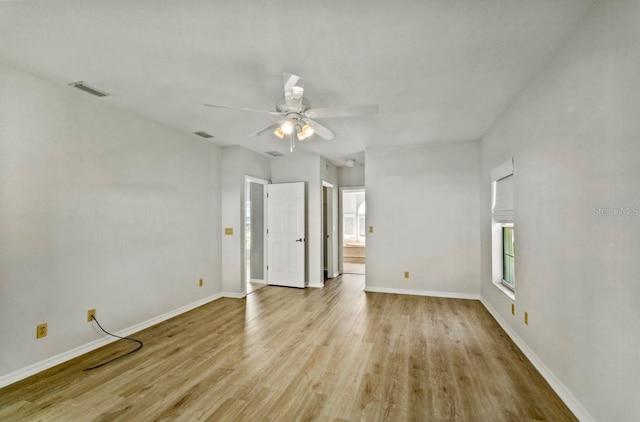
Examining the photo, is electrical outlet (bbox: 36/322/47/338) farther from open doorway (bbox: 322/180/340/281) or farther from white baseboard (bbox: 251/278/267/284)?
open doorway (bbox: 322/180/340/281)

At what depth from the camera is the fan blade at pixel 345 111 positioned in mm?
2281

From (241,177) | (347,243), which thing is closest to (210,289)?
(241,177)

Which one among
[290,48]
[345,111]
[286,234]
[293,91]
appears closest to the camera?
[290,48]

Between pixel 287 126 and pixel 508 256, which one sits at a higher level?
pixel 287 126

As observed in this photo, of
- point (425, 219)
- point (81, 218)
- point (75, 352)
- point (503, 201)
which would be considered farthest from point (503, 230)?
point (75, 352)

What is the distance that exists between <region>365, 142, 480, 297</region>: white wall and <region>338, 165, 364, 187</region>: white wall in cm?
137

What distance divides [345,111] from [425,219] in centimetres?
321

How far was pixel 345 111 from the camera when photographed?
2379 millimetres

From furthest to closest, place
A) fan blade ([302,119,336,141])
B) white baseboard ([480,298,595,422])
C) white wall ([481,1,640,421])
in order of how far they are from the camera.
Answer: fan blade ([302,119,336,141]), white baseboard ([480,298,595,422]), white wall ([481,1,640,421])

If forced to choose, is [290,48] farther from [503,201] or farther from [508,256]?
[508,256]

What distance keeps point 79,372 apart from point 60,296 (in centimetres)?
71

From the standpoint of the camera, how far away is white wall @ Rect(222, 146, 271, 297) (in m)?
4.86

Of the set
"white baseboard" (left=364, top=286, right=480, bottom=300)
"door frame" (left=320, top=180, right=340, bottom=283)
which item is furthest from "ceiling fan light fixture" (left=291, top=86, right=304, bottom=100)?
"door frame" (left=320, top=180, right=340, bottom=283)

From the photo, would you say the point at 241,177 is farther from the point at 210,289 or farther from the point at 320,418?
the point at 320,418
